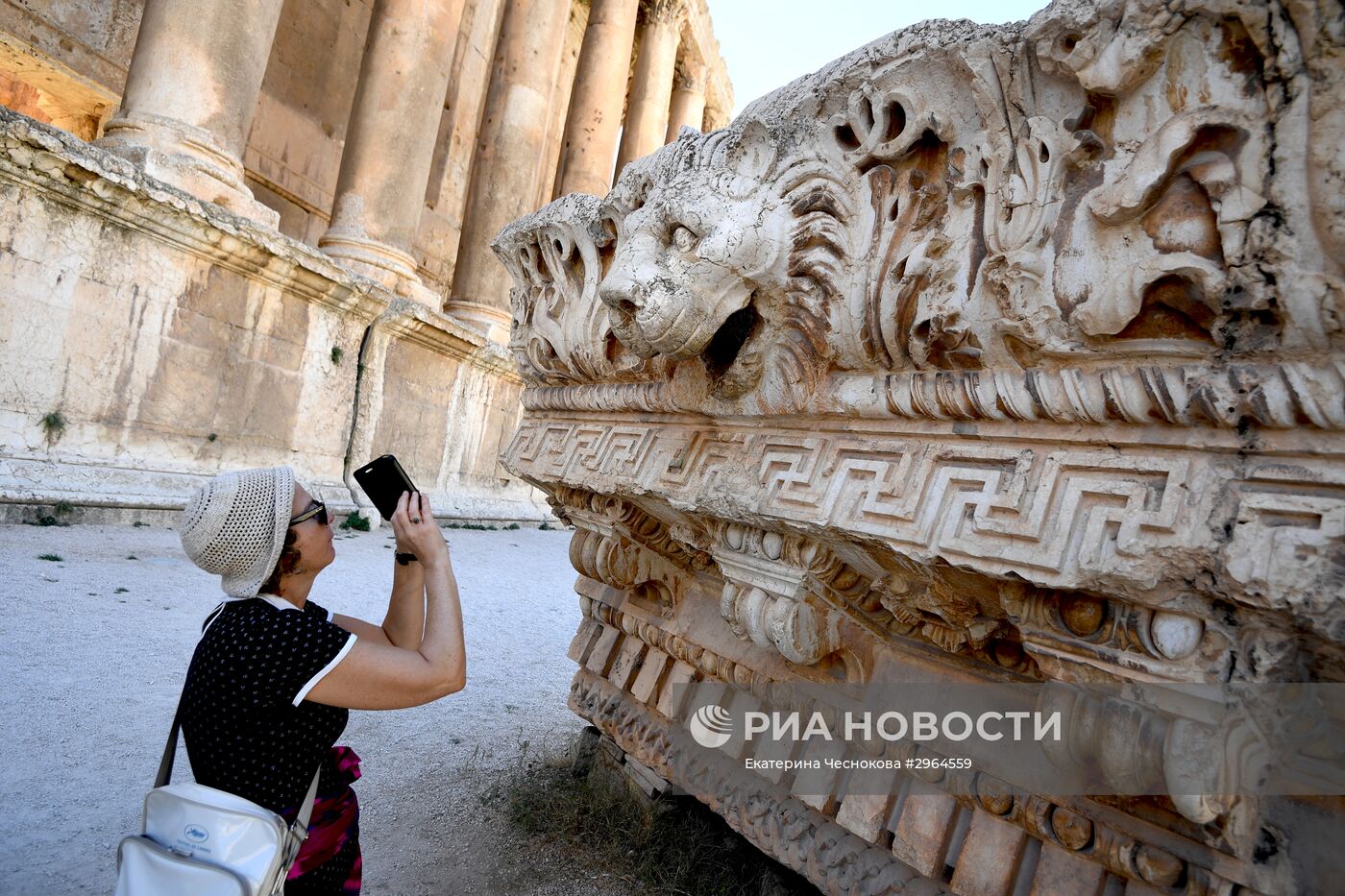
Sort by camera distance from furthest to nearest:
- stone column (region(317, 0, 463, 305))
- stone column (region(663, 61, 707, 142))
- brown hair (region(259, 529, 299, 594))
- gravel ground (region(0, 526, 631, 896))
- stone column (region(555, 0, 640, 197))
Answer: stone column (region(663, 61, 707, 142)) → stone column (region(555, 0, 640, 197)) → stone column (region(317, 0, 463, 305)) → gravel ground (region(0, 526, 631, 896)) → brown hair (region(259, 529, 299, 594))

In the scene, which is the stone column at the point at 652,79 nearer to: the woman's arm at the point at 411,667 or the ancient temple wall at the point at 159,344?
the ancient temple wall at the point at 159,344

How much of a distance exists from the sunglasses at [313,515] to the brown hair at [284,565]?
0.07 ft

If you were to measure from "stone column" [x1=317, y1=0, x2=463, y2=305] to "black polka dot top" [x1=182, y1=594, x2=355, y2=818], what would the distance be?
293 inches

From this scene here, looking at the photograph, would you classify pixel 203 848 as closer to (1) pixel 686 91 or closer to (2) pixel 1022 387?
(2) pixel 1022 387

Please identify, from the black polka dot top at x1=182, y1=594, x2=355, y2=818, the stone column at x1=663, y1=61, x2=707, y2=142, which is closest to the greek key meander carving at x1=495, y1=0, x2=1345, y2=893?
the black polka dot top at x1=182, y1=594, x2=355, y2=818

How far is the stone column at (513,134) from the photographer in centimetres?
1088

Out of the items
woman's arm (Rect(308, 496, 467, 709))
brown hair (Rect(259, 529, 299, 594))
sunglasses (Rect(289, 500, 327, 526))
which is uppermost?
sunglasses (Rect(289, 500, 327, 526))

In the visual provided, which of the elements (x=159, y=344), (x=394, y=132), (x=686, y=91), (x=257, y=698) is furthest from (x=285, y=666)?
(x=686, y=91)

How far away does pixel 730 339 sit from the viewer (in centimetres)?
174

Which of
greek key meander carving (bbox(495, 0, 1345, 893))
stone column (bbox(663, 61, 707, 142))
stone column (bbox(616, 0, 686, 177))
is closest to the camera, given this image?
greek key meander carving (bbox(495, 0, 1345, 893))

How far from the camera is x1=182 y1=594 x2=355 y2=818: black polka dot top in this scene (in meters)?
1.41

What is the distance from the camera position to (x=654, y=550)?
2332mm
